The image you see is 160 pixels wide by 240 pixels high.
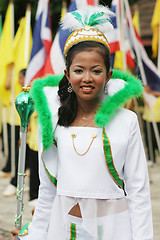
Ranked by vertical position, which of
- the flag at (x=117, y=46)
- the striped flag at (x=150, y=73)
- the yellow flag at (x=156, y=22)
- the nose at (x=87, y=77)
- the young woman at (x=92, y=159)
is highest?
the yellow flag at (x=156, y=22)

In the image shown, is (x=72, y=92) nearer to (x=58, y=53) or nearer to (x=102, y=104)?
(x=102, y=104)

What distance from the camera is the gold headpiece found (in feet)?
6.85

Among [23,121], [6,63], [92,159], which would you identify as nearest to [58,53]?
[6,63]

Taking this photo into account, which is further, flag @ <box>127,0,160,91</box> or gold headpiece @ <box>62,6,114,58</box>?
flag @ <box>127,0,160,91</box>

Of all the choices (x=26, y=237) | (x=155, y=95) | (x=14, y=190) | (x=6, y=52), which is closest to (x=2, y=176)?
(x=14, y=190)

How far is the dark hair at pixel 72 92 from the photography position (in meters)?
2.04

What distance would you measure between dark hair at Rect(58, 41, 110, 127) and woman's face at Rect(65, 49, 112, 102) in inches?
1.1

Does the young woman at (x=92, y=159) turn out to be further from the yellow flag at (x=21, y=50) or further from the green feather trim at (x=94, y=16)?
the yellow flag at (x=21, y=50)

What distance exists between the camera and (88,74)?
2.01 meters

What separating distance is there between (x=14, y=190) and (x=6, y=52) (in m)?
2.72

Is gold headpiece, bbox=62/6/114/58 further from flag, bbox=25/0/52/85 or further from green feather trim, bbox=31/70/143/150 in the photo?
flag, bbox=25/0/52/85

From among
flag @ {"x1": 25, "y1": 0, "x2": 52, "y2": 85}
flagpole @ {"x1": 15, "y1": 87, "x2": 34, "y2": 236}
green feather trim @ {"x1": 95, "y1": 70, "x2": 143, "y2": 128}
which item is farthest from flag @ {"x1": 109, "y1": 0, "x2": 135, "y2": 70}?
green feather trim @ {"x1": 95, "y1": 70, "x2": 143, "y2": 128}

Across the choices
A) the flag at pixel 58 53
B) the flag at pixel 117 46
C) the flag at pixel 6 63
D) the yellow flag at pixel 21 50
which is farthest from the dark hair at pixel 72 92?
the flag at pixel 6 63

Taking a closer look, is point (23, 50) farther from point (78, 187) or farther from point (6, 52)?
point (78, 187)
